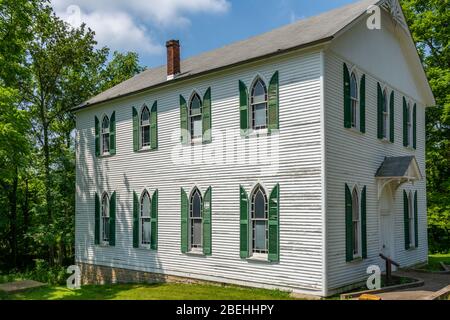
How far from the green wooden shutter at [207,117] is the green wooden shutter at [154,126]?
2.84 meters

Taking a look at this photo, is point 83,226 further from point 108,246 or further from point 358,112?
point 358,112

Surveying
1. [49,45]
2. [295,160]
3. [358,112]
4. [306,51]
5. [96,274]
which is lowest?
[96,274]

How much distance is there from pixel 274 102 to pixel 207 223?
196 inches

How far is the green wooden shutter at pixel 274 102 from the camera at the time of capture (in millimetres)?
15031

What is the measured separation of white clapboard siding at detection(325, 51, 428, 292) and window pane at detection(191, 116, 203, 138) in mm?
5176

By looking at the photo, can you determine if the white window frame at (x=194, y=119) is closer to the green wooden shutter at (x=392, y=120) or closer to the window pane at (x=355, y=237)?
the window pane at (x=355, y=237)

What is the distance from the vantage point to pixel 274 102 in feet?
49.6

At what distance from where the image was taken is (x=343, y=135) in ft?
50.0

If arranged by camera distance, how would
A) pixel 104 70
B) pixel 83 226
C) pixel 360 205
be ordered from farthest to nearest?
1. pixel 104 70
2. pixel 83 226
3. pixel 360 205

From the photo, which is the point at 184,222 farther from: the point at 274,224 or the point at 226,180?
the point at 274,224

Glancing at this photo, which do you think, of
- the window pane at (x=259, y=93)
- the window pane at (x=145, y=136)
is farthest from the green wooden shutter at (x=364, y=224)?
the window pane at (x=145, y=136)

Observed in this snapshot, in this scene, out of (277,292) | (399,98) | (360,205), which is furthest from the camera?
(399,98)

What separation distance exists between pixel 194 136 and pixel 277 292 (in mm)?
6585
